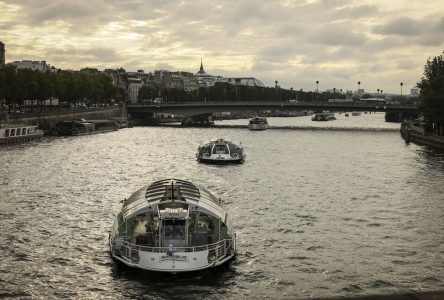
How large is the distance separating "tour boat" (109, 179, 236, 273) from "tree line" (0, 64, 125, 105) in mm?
74934

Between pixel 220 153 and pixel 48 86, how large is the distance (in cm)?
5640

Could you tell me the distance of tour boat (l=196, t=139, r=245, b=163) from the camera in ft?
213

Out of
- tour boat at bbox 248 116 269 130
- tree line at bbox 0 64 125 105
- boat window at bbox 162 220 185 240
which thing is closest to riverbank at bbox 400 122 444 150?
tour boat at bbox 248 116 269 130

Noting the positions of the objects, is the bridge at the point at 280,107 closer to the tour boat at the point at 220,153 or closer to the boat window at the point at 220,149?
the tour boat at the point at 220,153

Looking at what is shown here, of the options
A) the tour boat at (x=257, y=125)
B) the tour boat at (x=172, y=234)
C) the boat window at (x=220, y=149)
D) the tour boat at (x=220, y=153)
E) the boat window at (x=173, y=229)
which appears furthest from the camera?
the tour boat at (x=257, y=125)

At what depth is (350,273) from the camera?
80.7ft

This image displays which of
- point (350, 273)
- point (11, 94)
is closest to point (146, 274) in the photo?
point (350, 273)

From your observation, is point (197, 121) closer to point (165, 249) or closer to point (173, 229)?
point (173, 229)

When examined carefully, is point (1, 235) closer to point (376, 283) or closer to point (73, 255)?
point (73, 255)

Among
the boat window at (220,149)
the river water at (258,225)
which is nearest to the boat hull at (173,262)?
the river water at (258,225)

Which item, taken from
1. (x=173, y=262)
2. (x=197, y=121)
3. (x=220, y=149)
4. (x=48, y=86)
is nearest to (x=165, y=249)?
(x=173, y=262)

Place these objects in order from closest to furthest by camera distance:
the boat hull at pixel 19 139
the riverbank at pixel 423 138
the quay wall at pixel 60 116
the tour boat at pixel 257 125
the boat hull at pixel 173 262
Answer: the boat hull at pixel 173 262, the riverbank at pixel 423 138, the boat hull at pixel 19 139, the quay wall at pixel 60 116, the tour boat at pixel 257 125

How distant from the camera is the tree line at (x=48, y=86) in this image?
9750 cm

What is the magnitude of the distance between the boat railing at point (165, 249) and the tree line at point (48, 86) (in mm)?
75630
